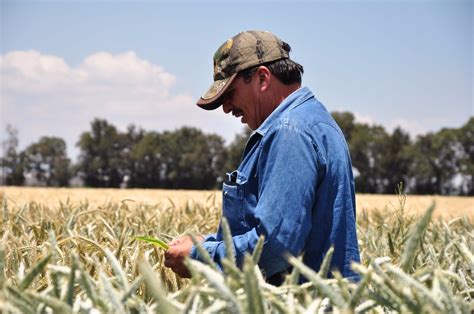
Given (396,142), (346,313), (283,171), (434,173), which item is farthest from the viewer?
(396,142)

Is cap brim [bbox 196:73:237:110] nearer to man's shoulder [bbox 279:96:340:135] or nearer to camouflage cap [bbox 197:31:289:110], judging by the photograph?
camouflage cap [bbox 197:31:289:110]

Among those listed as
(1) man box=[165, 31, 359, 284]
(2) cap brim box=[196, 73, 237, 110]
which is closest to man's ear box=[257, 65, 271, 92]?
(1) man box=[165, 31, 359, 284]

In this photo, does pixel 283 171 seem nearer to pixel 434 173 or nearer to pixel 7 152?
pixel 434 173

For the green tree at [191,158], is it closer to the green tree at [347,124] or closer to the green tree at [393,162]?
the green tree at [347,124]

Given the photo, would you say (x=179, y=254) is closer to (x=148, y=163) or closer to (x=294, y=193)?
(x=294, y=193)

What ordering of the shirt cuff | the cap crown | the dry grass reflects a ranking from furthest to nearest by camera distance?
the dry grass, the cap crown, the shirt cuff

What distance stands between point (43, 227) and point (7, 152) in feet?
279

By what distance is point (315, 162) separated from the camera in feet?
7.79

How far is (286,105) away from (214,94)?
0.37 m

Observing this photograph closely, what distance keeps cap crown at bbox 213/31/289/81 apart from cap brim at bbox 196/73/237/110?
27 millimetres

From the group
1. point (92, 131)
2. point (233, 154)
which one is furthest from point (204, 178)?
point (92, 131)

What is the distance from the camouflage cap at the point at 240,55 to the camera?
272 centimetres

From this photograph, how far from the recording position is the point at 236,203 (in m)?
2.53

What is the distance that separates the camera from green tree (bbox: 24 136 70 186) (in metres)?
87.2
